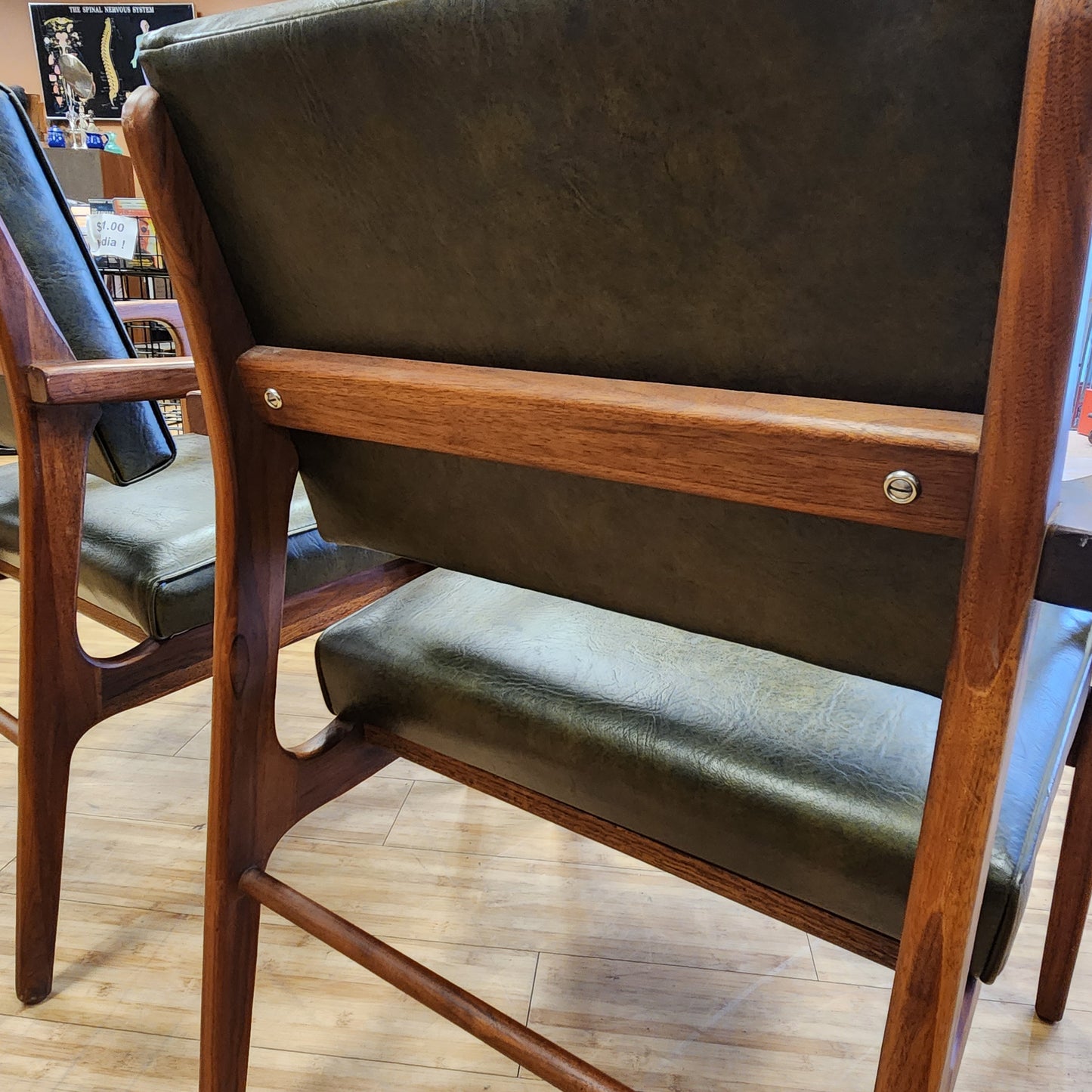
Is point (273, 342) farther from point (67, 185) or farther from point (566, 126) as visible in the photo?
point (67, 185)

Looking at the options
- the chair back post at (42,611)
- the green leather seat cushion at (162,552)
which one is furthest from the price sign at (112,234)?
the chair back post at (42,611)

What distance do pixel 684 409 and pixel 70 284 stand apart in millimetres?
771

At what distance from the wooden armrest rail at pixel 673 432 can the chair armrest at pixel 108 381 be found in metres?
0.37

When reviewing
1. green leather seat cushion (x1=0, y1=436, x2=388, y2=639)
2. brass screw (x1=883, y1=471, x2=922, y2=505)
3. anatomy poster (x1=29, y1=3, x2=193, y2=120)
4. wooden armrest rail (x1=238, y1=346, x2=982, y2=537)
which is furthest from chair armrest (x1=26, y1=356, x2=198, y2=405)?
anatomy poster (x1=29, y1=3, x2=193, y2=120)

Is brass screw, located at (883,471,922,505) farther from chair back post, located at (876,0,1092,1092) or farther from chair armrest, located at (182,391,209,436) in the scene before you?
chair armrest, located at (182,391,209,436)

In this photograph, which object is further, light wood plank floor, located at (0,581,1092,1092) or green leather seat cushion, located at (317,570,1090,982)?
light wood plank floor, located at (0,581,1092,1092)

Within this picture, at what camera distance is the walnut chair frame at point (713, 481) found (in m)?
0.30

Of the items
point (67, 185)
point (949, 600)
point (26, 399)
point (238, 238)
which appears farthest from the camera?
point (67, 185)

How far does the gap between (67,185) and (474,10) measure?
3.66 meters

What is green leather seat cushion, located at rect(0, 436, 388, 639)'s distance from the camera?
2.92ft

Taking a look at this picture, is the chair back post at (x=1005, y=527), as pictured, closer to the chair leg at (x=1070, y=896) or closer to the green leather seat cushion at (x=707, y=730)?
the green leather seat cushion at (x=707, y=730)

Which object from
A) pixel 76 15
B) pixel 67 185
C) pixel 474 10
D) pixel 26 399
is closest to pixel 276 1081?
pixel 26 399

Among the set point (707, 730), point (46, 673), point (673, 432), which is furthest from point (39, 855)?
point (673, 432)

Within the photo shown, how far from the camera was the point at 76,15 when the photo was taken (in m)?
5.27
